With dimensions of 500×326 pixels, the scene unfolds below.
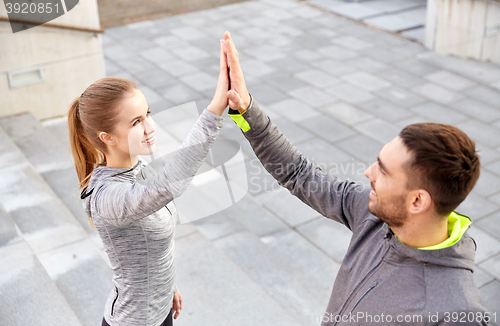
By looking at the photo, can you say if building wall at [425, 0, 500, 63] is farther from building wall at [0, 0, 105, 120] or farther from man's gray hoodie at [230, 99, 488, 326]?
man's gray hoodie at [230, 99, 488, 326]

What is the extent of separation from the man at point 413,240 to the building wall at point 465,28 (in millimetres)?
7312

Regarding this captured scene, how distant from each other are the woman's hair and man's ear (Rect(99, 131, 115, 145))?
1 cm

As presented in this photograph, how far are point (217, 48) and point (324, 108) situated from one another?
292 cm

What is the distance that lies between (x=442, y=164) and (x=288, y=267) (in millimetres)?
2674

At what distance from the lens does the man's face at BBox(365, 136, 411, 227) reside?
1663mm

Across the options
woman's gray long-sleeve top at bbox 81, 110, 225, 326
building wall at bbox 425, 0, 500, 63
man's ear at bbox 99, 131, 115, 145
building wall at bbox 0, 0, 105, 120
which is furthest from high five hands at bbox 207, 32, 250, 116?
building wall at bbox 425, 0, 500, 63

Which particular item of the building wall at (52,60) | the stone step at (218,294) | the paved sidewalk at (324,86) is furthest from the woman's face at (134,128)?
the building wall at (52,60)

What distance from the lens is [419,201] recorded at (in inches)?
64.7

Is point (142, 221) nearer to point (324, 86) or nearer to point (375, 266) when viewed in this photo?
point (375, 266)

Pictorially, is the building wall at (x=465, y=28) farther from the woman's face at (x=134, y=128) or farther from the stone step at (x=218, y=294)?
the woman's face at (x=134, y=128)

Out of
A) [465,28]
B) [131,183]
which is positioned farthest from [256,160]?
[465,28]

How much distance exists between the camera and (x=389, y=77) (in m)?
7.72

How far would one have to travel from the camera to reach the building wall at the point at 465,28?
798 centimetres

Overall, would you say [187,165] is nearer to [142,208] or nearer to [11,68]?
[142,208]
